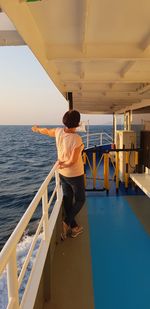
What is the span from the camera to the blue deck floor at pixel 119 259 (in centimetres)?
304

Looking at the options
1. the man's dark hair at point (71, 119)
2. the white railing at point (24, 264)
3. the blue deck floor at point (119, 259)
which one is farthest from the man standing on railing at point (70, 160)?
the blue deck floor at point (119, 259)

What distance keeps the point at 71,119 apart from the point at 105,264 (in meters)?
2.11

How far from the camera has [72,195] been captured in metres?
4.27

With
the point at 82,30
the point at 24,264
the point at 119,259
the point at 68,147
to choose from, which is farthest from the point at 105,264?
the point at 82,30

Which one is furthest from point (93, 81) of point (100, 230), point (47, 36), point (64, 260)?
point (64, 260)

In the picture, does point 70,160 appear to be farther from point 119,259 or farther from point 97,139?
point 97,139

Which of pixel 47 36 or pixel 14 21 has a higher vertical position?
pixel 47 36

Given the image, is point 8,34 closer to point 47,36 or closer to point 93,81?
point 47,36

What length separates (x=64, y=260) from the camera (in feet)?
12.5

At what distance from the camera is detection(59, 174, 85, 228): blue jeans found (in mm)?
3990

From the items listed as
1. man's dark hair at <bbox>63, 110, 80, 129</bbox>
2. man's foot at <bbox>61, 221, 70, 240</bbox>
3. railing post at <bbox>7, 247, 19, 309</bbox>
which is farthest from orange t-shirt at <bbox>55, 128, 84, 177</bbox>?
railing post at <bbox>7, 247, 19, 309</bbox>

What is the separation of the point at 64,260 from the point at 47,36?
2980 millimetres

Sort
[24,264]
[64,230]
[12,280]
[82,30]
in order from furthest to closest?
[64,230] → [82,30] → [24,264] → [12,280]

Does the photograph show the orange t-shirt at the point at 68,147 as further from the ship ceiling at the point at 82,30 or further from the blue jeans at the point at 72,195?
the ship ceiling at the point at 82,30
